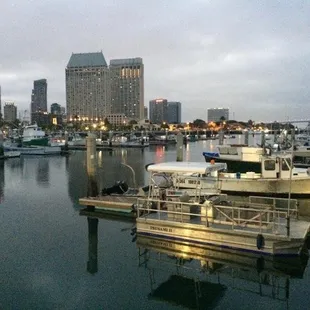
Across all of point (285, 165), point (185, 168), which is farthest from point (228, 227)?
point (285, 165)

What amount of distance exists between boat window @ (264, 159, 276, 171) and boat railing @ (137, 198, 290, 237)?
9290 millimetres

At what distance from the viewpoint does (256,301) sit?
12234mm

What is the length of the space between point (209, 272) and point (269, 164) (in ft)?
46.3

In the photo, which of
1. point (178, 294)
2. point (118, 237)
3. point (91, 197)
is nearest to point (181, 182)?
point (118, 237)

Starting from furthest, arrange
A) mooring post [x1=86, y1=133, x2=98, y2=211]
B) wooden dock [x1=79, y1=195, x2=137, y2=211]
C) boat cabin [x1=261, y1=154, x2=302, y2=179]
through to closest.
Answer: boat cabin [x1=261, y1=154, x2=302, y2=179], mooring post [x1=86, y1=133, x2=98, y2=211], wooden dock [x1=79, y1=195, x2=137, y2=211]

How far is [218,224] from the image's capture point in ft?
54.1

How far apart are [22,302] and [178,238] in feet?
23.1

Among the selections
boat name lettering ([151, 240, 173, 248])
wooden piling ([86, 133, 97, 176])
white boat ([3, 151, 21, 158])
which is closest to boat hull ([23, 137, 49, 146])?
white boat ([3, 151, 21, 158])

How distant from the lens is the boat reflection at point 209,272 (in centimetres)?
1273

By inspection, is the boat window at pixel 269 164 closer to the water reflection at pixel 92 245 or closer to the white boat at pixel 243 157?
the white boat at pixel 243 157

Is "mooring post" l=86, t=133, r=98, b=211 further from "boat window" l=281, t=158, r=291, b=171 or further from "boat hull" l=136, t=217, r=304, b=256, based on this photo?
"boat window" l=281, t=158, r=291, b=171

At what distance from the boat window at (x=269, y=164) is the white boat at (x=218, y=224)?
7838 mm

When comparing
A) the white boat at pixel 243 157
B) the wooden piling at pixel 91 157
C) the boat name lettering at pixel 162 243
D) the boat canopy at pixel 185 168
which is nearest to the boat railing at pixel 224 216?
the boat name lettering at pixel 162 243

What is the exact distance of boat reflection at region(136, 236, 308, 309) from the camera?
41.8 ft
